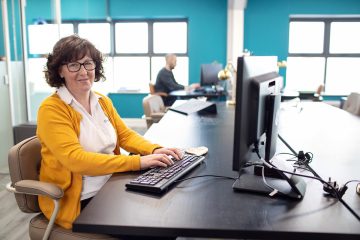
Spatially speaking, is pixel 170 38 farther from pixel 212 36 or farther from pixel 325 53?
pixel 325 53

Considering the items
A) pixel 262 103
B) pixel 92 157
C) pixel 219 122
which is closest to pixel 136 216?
pixel 92 157

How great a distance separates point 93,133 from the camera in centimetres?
156

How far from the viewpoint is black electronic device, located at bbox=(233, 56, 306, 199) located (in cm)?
108

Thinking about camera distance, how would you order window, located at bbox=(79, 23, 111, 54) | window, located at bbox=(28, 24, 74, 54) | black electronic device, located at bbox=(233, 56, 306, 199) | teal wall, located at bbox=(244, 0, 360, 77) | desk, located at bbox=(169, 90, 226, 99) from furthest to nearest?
window, located at bbox=(79, 23, 111, 54)
teal wall, located at bbox=(244, 0, 360, 77)
desk, located at bbox=(169, 90, 226, 99)
window, located at bbox=(28, 24, 74, 54)
black electronic device, located at bbox=(233, 56, 306, 199)

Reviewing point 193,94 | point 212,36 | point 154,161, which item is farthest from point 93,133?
point 212,36

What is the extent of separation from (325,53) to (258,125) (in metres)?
6.33

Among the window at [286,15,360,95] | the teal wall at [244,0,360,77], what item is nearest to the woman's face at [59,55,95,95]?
the teal wall at [244,0,360,77]

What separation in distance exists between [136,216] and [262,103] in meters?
0.53

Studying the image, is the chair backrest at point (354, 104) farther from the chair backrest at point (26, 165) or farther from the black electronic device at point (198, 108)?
the chair backrest at point (26, 165)

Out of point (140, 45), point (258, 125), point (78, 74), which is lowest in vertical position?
point (258, 125)

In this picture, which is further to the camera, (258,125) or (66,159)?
(66,159)

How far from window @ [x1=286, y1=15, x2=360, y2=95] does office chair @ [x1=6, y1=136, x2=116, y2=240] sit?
6.15m

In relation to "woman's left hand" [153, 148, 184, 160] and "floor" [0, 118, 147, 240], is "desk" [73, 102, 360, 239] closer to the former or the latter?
"woman's left hand" [153, 148, 184, 160]

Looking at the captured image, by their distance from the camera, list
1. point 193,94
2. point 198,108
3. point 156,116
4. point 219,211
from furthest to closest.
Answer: point 193,94 → point 156,116 → point 198,108 → point 219,211
